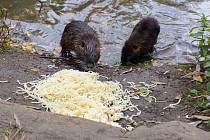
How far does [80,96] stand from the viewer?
5570mm

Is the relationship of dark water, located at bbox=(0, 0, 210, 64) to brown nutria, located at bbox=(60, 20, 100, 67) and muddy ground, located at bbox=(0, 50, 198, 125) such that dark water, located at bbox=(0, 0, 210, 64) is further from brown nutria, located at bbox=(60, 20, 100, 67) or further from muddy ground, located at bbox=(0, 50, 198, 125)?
muddy ground, located at bbox=(0, 50, 198, 125)

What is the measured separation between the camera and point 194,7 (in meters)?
11.0

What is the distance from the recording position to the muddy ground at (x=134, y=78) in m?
5.62

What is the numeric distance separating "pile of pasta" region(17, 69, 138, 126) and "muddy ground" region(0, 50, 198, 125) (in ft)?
0.57

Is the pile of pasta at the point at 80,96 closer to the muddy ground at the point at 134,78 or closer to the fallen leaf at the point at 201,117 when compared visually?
the muddy ground at the point at 134,78

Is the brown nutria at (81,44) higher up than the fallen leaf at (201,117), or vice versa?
the fallen leaf at (201,117)

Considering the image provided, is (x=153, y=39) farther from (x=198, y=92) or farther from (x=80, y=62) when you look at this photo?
(x=198, y=92)

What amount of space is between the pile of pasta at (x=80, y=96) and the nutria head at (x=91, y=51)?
56.1 inches

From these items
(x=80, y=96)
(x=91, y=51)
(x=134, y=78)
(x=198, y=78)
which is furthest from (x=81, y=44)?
(x=80, y=96)

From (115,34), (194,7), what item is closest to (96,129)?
(115,34)

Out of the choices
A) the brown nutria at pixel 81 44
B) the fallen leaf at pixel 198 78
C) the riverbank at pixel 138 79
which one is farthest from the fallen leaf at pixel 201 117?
the brown nutria at pixel 81 44

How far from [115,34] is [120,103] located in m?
4.42

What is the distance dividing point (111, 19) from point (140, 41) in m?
1.66

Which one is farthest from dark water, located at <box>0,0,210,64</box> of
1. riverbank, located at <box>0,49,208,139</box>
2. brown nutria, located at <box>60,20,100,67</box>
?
riverbank, located at <box>0,49,208,139</box>
